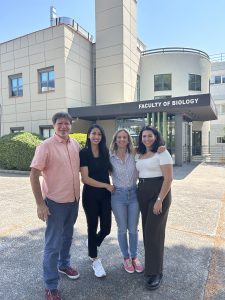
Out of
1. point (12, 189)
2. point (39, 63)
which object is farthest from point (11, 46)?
point (12, 189)

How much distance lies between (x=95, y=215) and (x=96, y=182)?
1.47 feet

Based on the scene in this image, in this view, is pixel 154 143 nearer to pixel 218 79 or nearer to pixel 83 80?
pixel 83 80

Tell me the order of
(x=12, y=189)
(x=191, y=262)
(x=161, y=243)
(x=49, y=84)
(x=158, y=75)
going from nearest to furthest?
(x=161, y=243), (x=191, y=262), (x=12, y=189), (x=49, y=84), (x=158, y=75)

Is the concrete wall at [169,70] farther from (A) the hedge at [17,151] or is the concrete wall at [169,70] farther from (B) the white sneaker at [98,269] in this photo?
(B) the white sneaker at [98,269]

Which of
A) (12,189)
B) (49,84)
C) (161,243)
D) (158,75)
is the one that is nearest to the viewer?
(161,243)

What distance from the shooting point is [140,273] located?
331cm

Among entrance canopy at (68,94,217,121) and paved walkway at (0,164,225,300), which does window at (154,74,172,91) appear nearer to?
entrance canopy at (68,94,217,121)

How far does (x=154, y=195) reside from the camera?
305cm

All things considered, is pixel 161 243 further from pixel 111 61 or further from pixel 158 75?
pixel 158 75

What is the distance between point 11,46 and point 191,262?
19.1 m

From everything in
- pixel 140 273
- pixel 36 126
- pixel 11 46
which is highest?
pixel 11 46

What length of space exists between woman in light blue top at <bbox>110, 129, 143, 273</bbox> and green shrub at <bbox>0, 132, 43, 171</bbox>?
9657mm

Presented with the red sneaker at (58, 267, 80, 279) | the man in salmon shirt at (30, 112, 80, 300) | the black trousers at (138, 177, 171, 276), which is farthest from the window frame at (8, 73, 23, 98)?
the black trousers at (138, 177, 171, 276)

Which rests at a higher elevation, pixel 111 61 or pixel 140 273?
pixel 111 61
